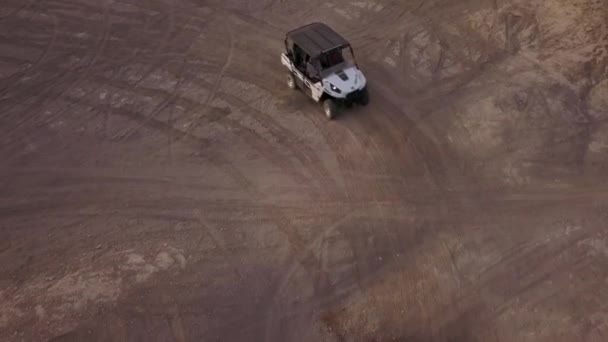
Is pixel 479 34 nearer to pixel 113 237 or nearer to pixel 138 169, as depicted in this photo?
pixel 138 169

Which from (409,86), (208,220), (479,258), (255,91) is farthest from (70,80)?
(479,258)

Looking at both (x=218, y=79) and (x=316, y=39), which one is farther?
(x=218, y=79)

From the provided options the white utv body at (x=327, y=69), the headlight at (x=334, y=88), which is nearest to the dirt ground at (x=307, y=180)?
the white utv body at (x=327, y=69)

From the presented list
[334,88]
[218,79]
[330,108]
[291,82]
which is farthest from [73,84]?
[334,88]

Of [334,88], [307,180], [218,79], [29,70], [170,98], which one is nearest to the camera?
[307,180]

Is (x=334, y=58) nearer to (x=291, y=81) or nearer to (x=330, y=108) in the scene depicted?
(x=330, y=108)

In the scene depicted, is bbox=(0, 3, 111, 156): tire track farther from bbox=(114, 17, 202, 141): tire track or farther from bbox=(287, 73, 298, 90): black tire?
bbox=(287, 73, 298, 90): black tire
